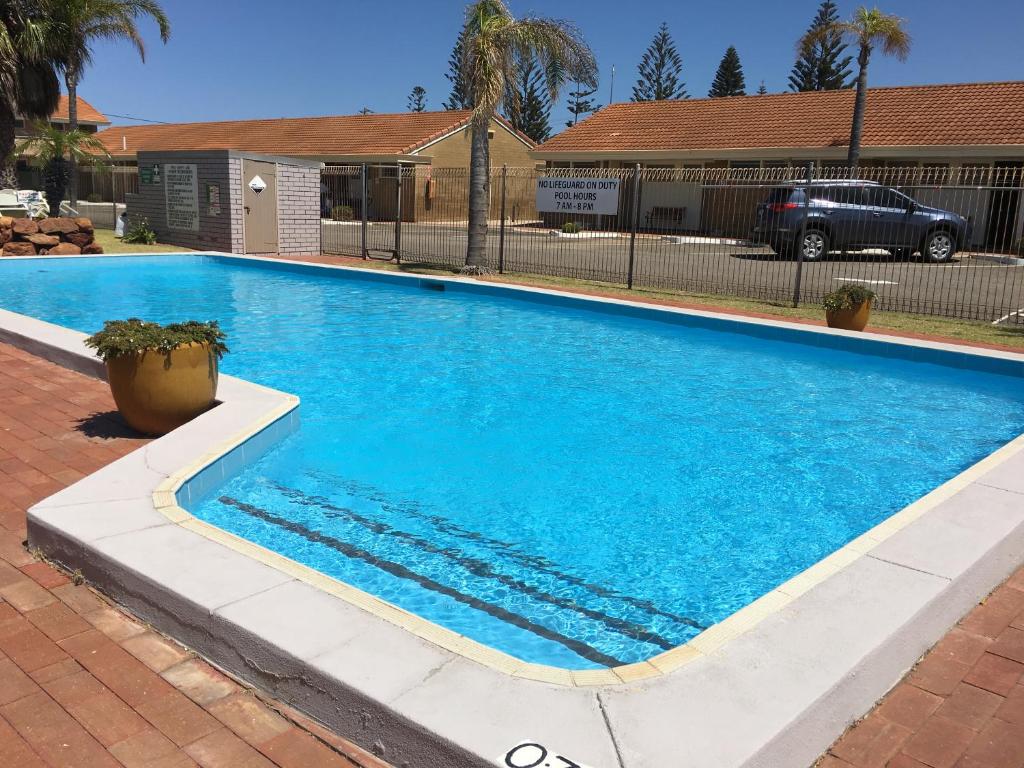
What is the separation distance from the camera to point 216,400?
6551 mm

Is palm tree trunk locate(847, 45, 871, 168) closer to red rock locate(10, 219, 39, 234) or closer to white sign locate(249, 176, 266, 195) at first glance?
white sign locate(249, 176, 266, 195)

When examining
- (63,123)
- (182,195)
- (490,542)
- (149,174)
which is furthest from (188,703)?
(63,123)

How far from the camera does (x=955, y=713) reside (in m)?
3.03

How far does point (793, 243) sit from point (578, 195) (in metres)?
6.01

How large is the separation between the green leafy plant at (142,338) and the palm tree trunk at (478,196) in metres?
11.8

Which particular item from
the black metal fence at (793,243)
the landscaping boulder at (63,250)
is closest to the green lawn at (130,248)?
the landscaping boulder at (63,250)

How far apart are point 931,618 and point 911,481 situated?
10.4ft

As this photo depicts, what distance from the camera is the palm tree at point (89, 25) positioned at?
891 inches

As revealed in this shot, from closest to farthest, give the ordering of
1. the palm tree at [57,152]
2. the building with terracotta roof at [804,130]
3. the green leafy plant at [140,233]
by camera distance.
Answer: the green leafy plant at [140,233] → the palm tree at [57,152] → the building with terracotta roof at [804,130]

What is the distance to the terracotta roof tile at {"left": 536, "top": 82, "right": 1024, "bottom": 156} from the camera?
87.0 feet

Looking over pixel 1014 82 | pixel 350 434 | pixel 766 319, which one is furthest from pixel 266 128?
pixel 350 434

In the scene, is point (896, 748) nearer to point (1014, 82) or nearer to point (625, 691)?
point (625, 691)

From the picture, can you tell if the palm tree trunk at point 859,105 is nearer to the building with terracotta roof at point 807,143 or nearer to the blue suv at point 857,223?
the building with terracotta roof at point 807,143

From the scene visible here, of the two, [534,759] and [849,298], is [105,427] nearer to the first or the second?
[534,759]
